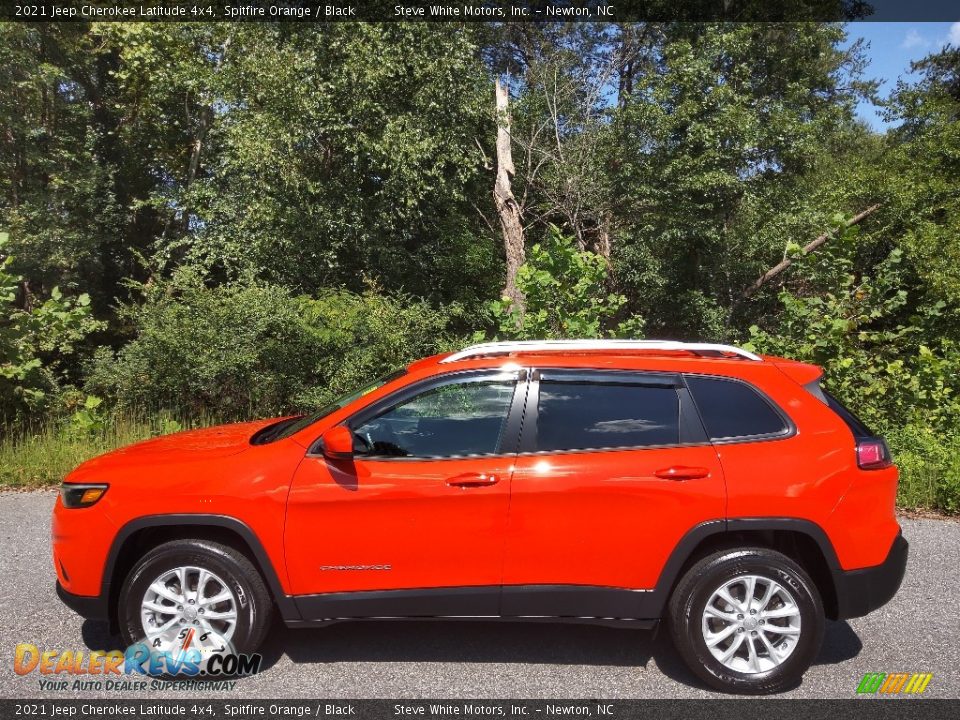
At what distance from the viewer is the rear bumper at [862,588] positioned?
11.7 ft

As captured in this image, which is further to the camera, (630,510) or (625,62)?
(625,62)

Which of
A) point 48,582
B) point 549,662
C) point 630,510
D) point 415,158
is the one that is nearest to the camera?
point 630,510

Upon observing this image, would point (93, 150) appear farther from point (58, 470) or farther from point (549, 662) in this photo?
point (549, 662)

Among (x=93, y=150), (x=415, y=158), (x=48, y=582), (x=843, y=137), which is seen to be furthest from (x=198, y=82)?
(x=843, y=137)

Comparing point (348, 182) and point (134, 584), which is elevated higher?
point (348, 182)

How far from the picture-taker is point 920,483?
6.94 meters

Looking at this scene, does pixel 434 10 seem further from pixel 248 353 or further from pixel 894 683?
pixel 894 683

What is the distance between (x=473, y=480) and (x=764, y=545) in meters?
1.53

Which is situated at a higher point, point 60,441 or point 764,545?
point 764,545

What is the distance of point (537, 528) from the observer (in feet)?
11.7

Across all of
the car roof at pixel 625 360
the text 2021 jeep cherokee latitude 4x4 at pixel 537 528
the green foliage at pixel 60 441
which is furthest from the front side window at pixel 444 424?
the green foliage at pixel 60 441

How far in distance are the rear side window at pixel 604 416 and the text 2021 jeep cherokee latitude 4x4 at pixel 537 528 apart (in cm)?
1

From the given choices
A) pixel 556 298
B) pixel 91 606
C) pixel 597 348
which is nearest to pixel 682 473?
pixel 597 348

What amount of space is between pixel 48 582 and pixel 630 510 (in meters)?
3.98
